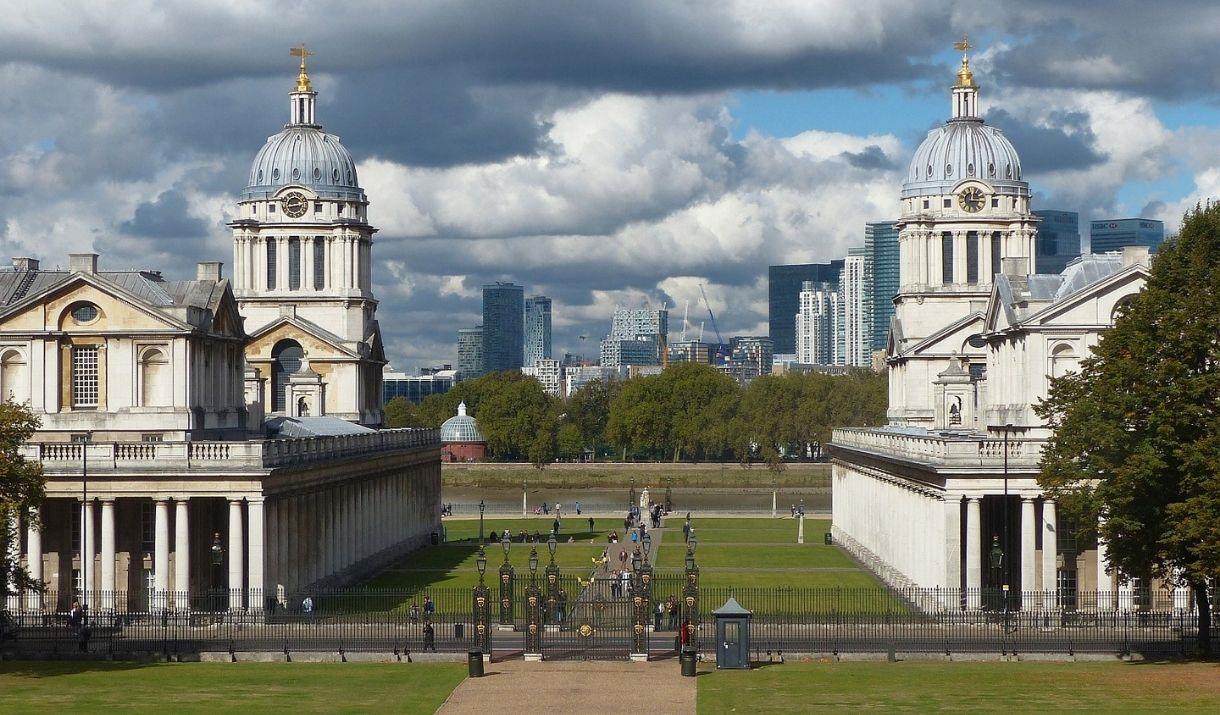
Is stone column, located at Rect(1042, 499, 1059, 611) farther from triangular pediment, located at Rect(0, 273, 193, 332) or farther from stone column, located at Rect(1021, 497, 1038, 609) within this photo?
triangular pediment, located at Rect(0, 273, 193, 332)

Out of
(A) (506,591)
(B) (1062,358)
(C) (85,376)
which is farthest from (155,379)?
(B) (1062,358)

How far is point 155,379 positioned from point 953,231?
60.6 metres

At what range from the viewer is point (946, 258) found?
450 ft

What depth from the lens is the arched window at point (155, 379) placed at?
298 ft

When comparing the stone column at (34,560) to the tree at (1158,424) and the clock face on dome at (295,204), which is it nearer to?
the tree at (1158,424)

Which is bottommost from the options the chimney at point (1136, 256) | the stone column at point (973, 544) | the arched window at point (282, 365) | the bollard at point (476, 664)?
the bollard at point (476, 664)

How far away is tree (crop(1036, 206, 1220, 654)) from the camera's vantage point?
6638 cm

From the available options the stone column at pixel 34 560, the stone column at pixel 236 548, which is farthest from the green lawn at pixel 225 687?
the stone column at pixel 34 560

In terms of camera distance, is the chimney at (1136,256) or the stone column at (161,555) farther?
the chimney at (1136,256)

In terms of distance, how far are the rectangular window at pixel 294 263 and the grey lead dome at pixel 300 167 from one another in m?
3.37

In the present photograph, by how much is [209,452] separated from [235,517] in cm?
262

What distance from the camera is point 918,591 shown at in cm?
8612

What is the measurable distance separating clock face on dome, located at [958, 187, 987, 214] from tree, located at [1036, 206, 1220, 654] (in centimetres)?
6411

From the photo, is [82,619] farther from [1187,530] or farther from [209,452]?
[1187,530]
